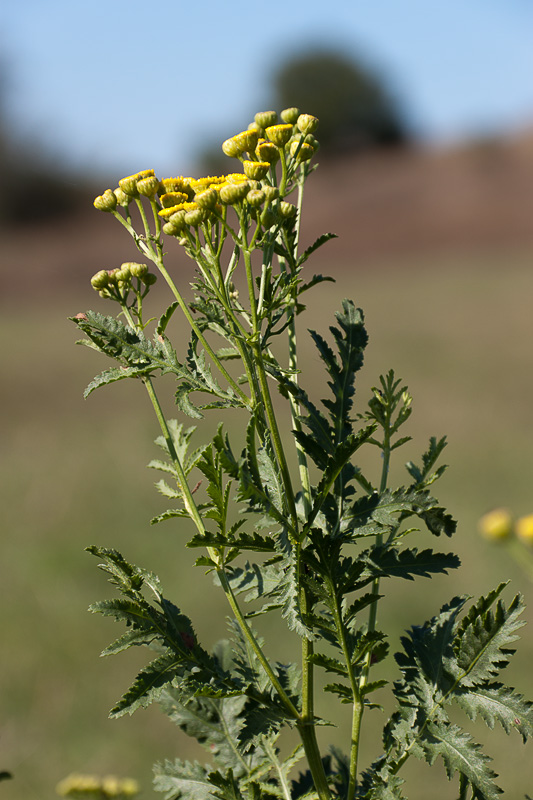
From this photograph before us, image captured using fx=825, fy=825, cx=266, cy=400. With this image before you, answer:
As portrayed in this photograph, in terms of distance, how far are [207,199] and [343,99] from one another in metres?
31.2

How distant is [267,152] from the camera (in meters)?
1.11

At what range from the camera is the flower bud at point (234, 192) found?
3.33ft

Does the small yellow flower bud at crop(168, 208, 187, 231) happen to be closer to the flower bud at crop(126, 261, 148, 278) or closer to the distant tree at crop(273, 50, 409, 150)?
the flower bud at crop(126, 261, 148, 278)

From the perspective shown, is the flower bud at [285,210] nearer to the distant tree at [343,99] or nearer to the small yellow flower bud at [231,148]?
the small yellow flower bud at [231,148]

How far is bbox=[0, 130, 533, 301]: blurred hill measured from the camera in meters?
18.3

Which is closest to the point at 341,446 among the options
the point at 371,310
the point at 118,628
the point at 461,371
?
the point at 118,628

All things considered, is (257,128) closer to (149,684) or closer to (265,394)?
(265,394)

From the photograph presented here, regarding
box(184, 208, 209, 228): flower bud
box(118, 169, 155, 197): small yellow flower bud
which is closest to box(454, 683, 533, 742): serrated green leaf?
box(184, 208, 209, 228): flower bud

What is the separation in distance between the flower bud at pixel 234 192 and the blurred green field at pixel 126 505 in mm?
2287

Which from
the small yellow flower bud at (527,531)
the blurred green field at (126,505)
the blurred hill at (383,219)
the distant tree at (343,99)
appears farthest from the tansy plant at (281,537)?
the distant tree at (343,99)

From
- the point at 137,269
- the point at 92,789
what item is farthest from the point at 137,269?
the point at 92,789

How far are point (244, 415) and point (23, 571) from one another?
2.63m

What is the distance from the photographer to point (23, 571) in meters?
5.07

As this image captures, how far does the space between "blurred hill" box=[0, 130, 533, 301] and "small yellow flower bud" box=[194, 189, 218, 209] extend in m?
15.5
